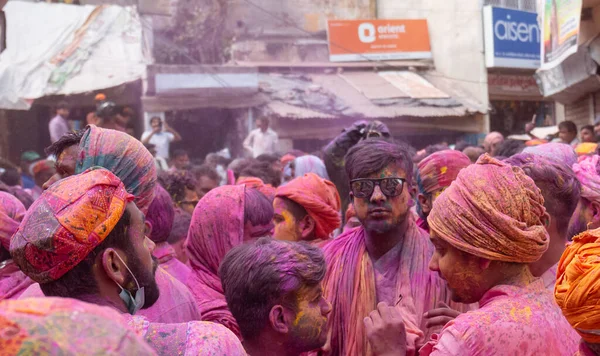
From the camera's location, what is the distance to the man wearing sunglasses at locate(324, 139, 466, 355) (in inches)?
137

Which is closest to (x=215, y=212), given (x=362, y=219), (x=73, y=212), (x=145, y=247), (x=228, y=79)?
Result: (x=362, y=219)

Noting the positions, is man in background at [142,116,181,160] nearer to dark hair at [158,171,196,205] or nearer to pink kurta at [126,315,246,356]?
dark hair at [158,171,196,205]

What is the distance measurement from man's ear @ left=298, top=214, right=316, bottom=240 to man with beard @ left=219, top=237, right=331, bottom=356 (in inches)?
68.0

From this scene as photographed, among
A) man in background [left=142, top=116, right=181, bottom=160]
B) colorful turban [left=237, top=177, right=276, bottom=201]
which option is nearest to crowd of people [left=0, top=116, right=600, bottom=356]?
colorful turban [left=237, top=177, right=276, bottom=201]

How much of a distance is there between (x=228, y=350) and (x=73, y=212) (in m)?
0.65

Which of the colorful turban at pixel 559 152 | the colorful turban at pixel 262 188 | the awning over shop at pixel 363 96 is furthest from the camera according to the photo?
the awning over shop at pixel 363 96

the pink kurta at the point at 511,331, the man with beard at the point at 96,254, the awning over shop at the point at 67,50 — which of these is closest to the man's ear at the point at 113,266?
the man with beard at the point at 96,254

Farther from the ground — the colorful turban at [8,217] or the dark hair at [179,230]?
the colorful turban at [8,217]

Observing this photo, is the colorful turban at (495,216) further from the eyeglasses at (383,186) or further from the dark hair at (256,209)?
the dark hair at (256,209)

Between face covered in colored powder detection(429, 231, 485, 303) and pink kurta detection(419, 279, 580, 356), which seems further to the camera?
face covered in colored powder detection(429, 231, 485, 303)

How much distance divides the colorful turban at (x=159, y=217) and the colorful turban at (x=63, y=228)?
6.62ft

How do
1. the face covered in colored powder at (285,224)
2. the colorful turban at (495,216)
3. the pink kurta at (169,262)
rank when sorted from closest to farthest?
the colorful turban at (495,216)
the pink kurta at (169,262)
the face covered in colored powder at (285,224)

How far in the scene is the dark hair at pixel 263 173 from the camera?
828cm

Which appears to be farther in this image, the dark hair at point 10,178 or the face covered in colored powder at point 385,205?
the dark hair at point 10,178
